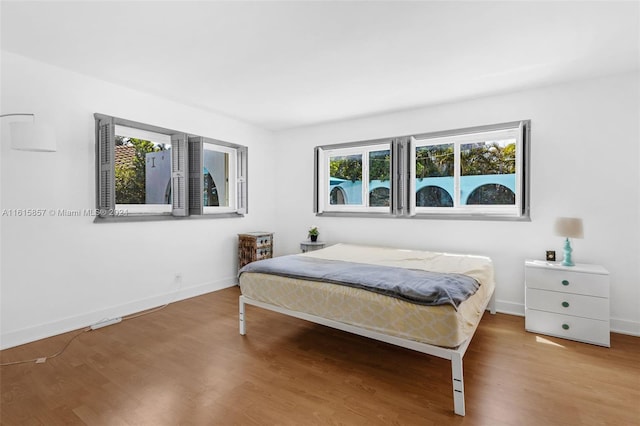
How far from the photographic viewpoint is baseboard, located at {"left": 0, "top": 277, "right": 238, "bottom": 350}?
2.53 meters

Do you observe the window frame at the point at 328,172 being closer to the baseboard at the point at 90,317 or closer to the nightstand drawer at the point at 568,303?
the nightstand drawer at the point at 568,303

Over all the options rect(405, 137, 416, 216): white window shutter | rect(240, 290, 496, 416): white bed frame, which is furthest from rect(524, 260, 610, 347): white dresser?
rect(405, 137, 416, 216): white window shutter

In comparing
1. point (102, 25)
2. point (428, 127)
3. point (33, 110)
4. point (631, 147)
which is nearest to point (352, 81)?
point (428, 127)

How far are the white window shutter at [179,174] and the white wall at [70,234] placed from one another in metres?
0.16

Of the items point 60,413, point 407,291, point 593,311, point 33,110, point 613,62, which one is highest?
point 613,62

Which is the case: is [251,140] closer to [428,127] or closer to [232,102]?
[232,102]

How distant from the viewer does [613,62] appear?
2.64 m

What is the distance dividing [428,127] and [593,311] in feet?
8.14

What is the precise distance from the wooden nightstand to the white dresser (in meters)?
3.17

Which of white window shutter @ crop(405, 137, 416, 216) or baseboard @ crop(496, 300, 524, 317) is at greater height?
white window shutter @ crop(405, 137, 416, 216)

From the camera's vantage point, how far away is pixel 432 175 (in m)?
3.91

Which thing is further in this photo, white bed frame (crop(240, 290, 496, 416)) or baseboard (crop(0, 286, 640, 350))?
baseboard (crop(0, 286, 640, 350))

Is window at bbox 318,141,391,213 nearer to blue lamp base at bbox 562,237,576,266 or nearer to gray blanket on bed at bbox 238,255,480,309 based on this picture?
gray blanket on bed at bbox 238,255,480,309

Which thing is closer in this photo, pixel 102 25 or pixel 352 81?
pixel 102 25
